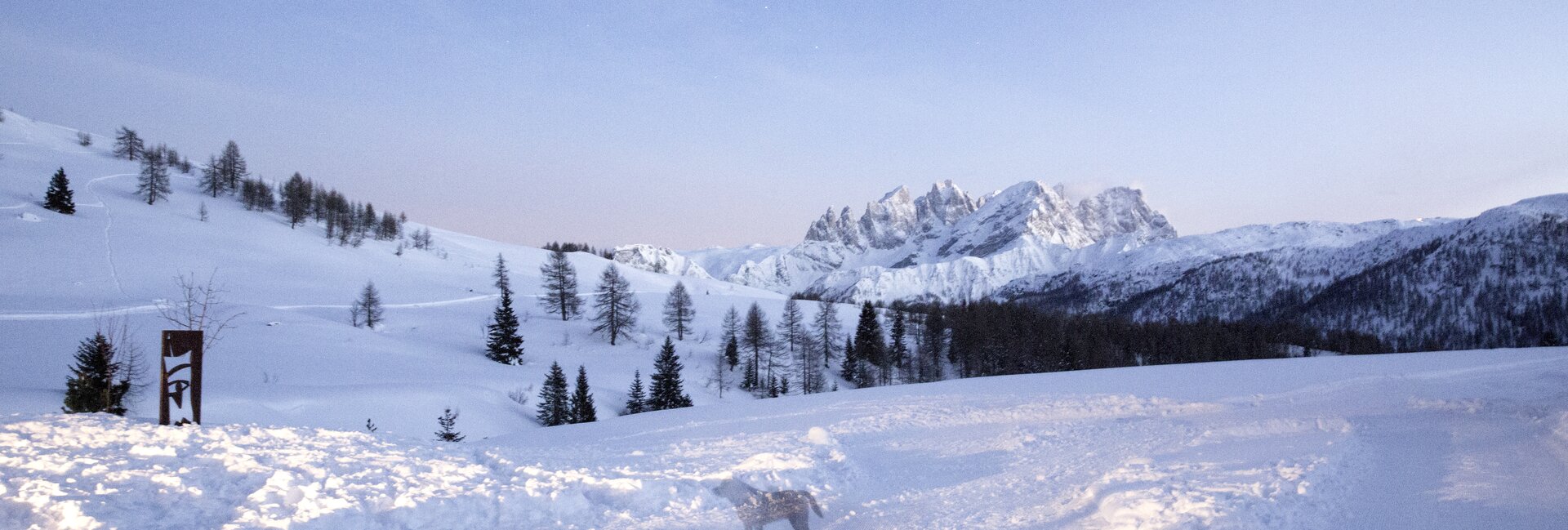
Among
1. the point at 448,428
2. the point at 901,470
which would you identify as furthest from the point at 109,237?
the point at 901,470

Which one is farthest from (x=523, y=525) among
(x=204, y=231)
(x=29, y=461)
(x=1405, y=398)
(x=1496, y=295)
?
(x=1496, y=295)

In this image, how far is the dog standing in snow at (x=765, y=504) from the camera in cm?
872

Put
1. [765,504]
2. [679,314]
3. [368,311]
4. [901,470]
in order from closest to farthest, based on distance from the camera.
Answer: [765,504] < [901,470] < [368,311] < [679,314]

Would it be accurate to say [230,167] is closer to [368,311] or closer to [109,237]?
[109,237]

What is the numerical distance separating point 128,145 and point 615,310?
84.3 m

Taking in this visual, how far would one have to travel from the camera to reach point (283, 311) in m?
44.1

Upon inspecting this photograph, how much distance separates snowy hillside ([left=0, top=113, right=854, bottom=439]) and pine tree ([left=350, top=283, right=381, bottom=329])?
1367 mm

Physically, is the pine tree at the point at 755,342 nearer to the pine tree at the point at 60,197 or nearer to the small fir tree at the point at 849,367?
the small fir tree at the point at 849,367

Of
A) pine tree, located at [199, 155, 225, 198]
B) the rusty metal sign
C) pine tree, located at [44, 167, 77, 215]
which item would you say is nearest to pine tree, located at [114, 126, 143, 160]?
pine tree, located at [199, 155, 225, 198]

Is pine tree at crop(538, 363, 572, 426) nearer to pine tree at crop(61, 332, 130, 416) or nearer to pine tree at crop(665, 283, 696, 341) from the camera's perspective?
pine tree at crop(61, 332, 130, 416)

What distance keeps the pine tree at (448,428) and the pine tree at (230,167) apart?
78.9 metres

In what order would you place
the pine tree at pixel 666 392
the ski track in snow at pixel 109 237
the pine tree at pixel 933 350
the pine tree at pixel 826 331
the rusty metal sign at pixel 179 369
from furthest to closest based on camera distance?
the pine tree at pixel 933 350
the pine tree at pixel 826 331
the ski track in snow at pixel 109 237
the pine tree at pixel 666 392
the rusty metal sign at pixel 179 369

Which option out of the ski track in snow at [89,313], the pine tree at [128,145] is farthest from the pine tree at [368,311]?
the pine tree at [128,145]

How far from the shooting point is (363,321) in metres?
45.3
